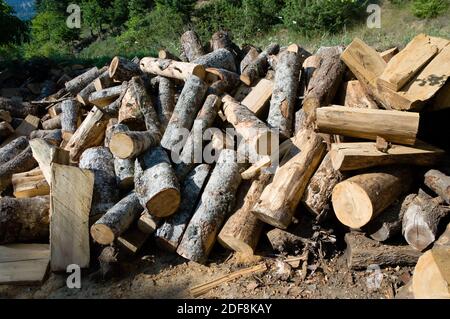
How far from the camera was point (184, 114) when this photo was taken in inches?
187

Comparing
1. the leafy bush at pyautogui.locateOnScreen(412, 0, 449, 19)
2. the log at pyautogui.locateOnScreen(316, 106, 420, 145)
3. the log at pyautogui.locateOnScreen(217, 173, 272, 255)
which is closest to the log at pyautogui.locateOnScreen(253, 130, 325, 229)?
the log at pyautogui.locateOnScreen(217, 173, 272, 255)

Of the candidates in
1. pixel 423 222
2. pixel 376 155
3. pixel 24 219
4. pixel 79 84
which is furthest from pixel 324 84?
pixel 79 84

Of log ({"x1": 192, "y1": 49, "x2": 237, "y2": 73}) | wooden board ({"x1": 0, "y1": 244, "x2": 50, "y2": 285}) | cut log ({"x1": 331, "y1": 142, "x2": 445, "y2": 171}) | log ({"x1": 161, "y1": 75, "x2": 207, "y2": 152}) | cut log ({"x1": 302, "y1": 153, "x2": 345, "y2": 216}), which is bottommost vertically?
wooden board ({"x1": 0, "y1": 244, "x2": 50, "y2": 285})

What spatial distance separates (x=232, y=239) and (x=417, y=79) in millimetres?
2275

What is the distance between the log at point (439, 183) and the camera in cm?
346

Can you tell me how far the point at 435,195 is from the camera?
12.1 ft

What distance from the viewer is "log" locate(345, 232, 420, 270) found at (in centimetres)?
348

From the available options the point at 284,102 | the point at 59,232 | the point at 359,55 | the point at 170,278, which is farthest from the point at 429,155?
the point at 59,232

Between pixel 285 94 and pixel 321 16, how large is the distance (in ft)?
41.8

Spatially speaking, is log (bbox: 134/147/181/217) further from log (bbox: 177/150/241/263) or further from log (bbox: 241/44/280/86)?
log (bbox: 241/44/280/86)

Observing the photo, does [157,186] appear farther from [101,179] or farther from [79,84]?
[79,84]

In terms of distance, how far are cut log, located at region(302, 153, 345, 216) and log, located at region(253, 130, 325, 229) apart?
8 centimetres

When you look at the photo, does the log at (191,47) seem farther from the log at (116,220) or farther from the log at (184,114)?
the log at (116,220)
